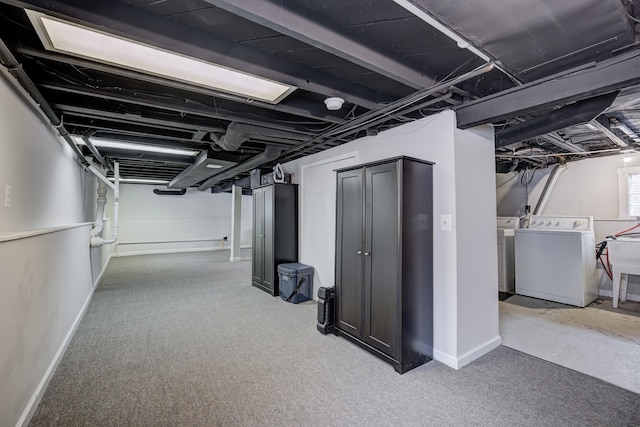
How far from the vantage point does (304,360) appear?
2.59 m

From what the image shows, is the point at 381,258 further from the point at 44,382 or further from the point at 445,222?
the point at 44,382

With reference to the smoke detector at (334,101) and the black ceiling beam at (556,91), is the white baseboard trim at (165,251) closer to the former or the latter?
the smoke detector at (334,101)

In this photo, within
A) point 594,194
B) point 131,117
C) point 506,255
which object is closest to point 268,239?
point 131,117

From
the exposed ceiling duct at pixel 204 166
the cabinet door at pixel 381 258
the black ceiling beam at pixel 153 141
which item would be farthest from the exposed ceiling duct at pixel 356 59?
the exposed ceiling duct at pixel 204 166

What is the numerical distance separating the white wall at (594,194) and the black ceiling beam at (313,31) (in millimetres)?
4740

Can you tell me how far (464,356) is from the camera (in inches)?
100

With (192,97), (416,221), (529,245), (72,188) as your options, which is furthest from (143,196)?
(529,245)

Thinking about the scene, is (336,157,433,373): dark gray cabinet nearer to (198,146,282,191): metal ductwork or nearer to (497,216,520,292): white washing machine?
(198,146,282,191): metal ductwork

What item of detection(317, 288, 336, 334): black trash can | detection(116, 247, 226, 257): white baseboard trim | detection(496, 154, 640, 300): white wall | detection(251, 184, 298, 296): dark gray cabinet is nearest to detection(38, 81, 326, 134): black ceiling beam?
detection(251, 184, 298, 296): dark gray cabinet

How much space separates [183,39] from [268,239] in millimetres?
3507

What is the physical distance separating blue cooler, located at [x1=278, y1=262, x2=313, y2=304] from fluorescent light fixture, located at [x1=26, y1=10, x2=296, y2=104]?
2672mm

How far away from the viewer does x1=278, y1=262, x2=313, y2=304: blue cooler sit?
4.27m

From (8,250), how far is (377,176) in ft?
8.46

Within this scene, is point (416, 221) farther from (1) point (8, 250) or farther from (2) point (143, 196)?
(2) point (143, 196)
